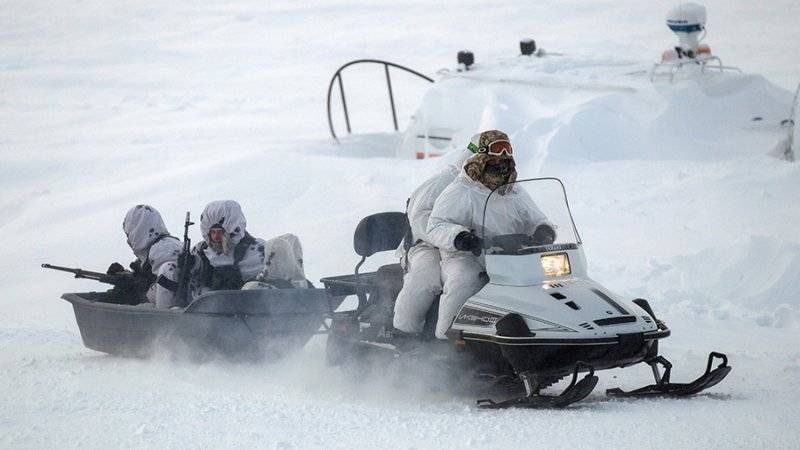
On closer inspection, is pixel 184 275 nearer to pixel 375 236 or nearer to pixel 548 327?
pixel 375 236

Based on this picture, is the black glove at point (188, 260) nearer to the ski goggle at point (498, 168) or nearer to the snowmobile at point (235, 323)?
the snowmobile at point (235, 323)

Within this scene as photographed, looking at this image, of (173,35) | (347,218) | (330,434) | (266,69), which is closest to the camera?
(330,434)

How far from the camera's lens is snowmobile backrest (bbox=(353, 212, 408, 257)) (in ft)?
25.9

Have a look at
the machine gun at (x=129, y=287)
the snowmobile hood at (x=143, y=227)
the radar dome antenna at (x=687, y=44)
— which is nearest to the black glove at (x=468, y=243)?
the snowmobile hood at (x=143, y=227)

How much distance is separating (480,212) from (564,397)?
1.31m

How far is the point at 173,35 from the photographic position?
42.4m

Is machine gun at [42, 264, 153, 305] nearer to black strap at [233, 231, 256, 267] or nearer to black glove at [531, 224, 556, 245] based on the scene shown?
black strap at [233, 231, 256, 267]

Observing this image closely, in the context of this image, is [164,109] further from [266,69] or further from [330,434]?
[330,434]

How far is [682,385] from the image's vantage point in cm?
672

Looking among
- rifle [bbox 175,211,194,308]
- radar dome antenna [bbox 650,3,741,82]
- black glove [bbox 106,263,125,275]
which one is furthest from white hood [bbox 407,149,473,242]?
radar dome antenna [bbox 650,3,741,82]

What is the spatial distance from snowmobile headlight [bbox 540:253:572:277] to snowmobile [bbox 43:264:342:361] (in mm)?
1878

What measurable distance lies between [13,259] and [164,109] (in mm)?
17685

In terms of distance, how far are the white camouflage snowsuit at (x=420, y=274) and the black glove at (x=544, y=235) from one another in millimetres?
598

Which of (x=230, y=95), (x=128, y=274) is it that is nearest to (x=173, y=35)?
(x=230, y=95)
